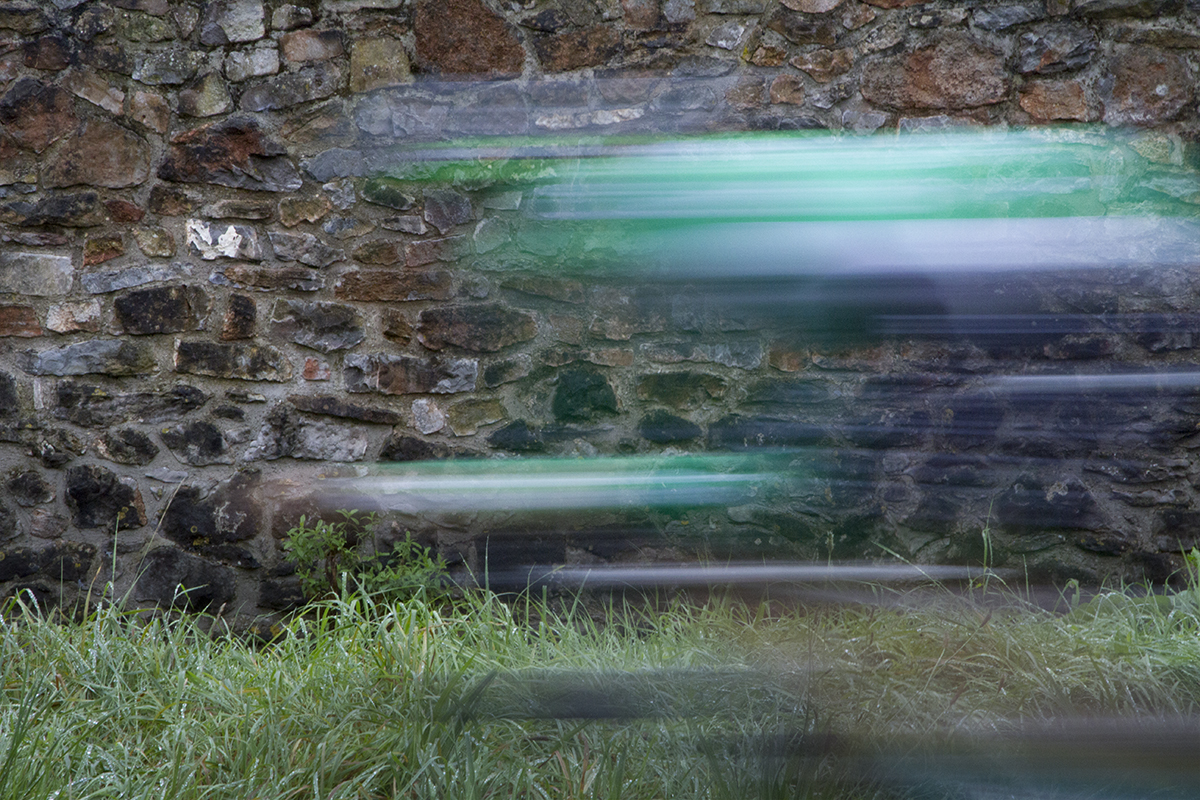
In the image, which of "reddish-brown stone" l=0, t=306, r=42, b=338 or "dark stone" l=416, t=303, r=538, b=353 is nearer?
"dark stone" l=416, t=303, r=538, b=353

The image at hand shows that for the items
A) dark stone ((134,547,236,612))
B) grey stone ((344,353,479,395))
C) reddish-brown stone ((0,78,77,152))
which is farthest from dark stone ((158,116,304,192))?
dark stone ((134,547,236,612))

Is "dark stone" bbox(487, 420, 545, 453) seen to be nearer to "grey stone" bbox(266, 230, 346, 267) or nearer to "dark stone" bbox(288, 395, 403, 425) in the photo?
"dark stone" bbox(288, 395, 403, 425)

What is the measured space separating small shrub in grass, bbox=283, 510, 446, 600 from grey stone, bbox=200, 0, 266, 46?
918 millimetres

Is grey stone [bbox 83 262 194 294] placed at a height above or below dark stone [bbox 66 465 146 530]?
above

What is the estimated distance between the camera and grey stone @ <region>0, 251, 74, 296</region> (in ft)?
7.73

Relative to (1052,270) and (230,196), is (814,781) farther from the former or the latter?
(230,196)

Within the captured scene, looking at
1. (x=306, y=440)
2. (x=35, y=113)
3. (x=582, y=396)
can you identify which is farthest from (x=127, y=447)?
(x=582, y=396)

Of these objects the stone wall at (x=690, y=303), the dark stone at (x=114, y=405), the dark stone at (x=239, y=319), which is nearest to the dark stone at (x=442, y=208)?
the stone wall at (x=690, y=303)

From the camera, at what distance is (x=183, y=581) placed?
7.68ft

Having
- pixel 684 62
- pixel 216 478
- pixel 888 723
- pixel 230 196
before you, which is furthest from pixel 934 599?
pixel 216 478

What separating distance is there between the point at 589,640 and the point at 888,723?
0.24 m

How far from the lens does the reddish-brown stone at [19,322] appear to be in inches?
93.0

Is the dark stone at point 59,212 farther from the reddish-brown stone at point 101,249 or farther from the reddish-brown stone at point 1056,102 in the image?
the reddish-brown stone at point 1056,102

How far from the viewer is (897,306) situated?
21.5 inches
